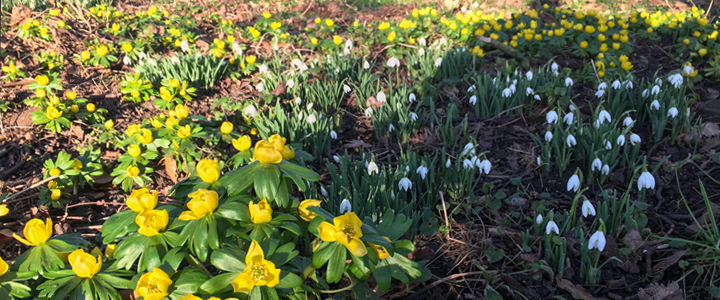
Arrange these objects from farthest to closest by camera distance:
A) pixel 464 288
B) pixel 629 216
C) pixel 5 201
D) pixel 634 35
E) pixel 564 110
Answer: pixel 634 35, pixel 564 110, pixel 5 201, pixel 629 216, pixel 464 288

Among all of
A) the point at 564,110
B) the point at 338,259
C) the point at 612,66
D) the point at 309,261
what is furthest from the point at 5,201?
the point at 612,66

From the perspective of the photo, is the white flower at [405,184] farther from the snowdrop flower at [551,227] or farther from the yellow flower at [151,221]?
the yellow flower at [151,221]

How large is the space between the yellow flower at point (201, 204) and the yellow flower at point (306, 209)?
0.94ft

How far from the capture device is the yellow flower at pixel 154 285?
115cm

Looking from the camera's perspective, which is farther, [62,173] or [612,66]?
[612,66]

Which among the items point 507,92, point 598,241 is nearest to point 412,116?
point 507,92

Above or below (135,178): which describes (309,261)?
above

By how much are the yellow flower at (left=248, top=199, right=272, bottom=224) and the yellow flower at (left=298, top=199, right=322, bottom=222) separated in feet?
0.49

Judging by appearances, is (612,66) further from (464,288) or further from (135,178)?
(135,178)

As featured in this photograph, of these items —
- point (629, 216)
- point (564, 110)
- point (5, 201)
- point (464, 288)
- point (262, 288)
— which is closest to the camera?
point (262, 288)

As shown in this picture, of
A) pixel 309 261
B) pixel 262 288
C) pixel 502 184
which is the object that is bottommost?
pixel 502 184

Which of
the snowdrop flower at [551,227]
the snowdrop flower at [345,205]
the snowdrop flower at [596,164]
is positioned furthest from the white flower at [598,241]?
the snowdrop flower at [345,205]

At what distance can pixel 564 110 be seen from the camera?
3213mm

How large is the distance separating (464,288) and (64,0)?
5230mm
